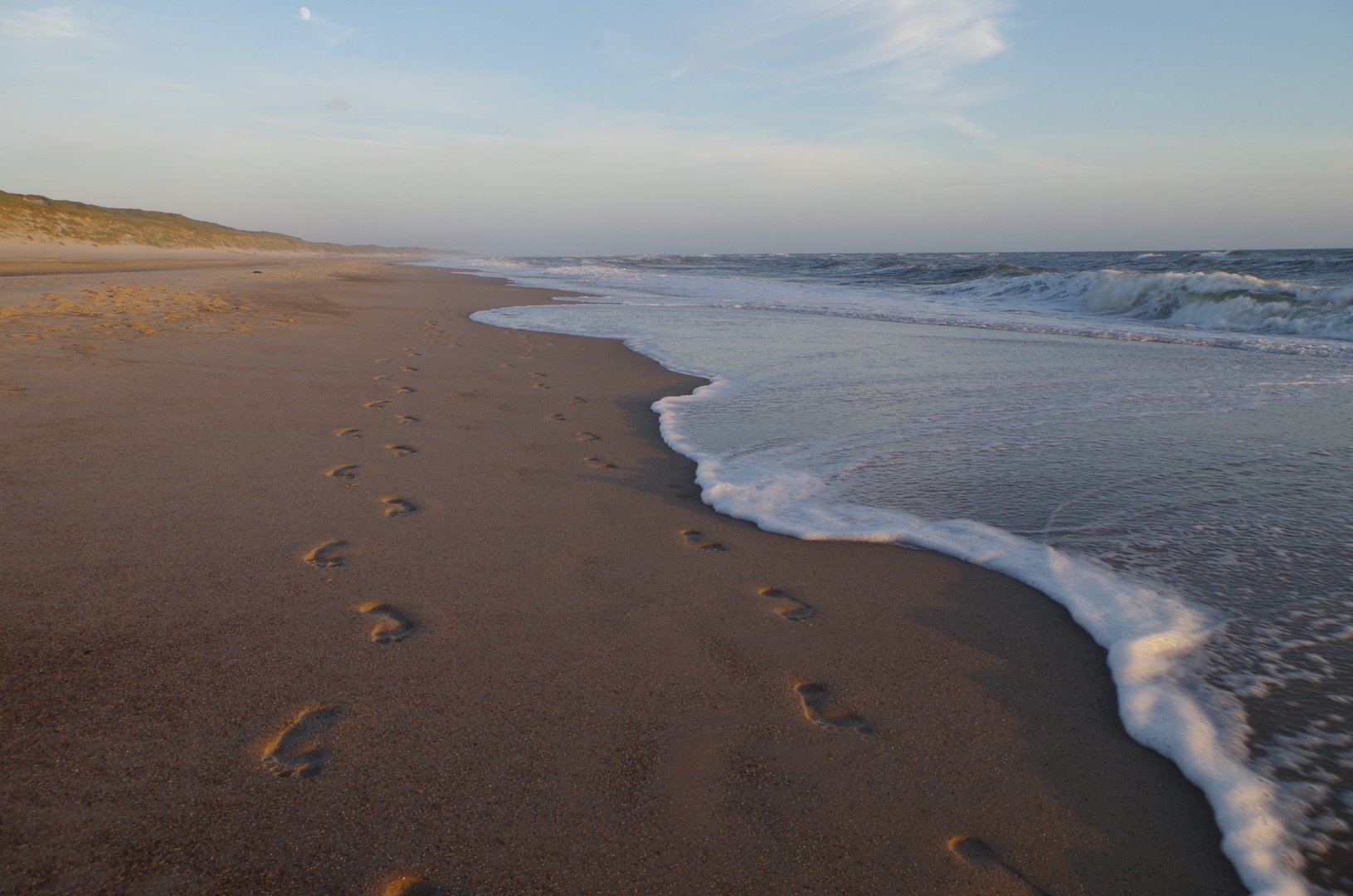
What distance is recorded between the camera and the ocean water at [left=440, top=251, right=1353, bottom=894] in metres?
1.77

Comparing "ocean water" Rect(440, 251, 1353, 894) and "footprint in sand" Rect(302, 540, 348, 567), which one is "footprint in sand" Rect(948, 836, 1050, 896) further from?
"footprint in sand" Rect(302, 540, 348, 567)

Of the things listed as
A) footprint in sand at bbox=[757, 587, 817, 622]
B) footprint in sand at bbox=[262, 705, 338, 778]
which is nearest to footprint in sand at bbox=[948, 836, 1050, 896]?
footprint in sand at bbox=[757, 587, 817, 622]

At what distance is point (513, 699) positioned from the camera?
6.06ft

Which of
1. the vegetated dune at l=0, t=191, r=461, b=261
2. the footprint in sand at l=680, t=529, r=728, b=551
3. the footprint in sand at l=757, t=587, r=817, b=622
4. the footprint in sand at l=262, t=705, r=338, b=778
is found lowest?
the footprint in sand at l=262, t=705, r=338, b=778

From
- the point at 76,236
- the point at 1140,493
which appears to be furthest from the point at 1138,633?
the point at 76,236

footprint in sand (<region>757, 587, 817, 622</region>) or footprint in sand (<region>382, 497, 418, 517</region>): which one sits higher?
footprint in sand (<region>382, 497, 418, 517</region>)

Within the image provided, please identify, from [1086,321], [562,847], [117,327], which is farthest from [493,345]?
[1086,321]

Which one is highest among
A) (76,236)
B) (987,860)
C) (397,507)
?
(76,236)

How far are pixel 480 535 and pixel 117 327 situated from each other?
653cm

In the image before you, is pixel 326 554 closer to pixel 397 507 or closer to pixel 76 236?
pixel 397 507

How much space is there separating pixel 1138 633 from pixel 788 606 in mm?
1112

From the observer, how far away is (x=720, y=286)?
20562 millimetres

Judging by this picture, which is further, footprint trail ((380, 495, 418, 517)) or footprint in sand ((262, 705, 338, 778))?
footprint trail ((380, 495, 418, 517))

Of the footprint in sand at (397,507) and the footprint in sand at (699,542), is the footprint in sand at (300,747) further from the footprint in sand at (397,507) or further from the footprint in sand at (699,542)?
the footprint in sand at (699,542)
